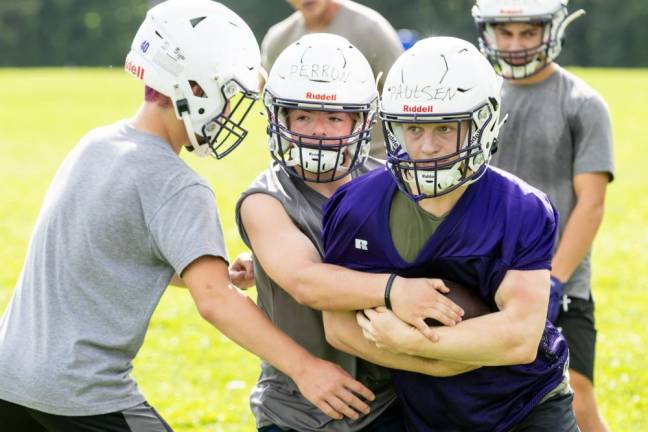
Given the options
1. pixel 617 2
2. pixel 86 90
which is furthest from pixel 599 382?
pixel 617 2

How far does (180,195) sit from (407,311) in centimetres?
83

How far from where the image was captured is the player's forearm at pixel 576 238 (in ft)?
16.9

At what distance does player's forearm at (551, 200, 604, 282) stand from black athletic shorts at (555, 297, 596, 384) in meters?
0.18

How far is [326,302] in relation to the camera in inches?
141

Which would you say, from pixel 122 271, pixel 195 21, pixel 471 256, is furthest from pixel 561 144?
pixel 122 271

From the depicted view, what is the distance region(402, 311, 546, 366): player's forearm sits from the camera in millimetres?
3393

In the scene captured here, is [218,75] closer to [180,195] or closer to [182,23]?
[182,23]

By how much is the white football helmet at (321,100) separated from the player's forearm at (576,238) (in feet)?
5.24

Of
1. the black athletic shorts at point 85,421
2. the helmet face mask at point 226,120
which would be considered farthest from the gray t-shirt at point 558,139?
the black athletic shorts at point 85,421

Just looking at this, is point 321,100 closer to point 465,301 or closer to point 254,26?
point 465,301

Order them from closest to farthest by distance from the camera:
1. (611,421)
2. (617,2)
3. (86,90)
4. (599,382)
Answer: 1. (611,421)
2. (599,382)
3. (86,90)
4. (617,2)

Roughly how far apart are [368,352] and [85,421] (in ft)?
3.15

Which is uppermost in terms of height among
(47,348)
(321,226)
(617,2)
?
(321,226)

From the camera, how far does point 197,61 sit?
3.74 m
